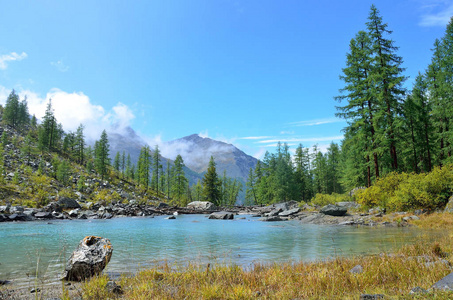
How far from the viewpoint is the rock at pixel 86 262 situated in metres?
Answer: 7.31

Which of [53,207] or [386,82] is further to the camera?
[53,207]

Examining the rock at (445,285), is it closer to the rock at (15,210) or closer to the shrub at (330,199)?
the shrub at (330,199)

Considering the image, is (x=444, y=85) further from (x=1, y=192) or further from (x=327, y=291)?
(x=1, y=192)

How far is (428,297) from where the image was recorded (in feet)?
12.6

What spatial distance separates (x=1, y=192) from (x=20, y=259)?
41.2m

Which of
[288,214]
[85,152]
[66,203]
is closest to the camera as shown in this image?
[288,214]

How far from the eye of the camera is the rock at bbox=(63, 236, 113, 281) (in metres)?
7.31

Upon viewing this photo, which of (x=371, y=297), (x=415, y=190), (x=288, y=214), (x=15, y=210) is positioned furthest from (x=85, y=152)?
(x=371, y=297)

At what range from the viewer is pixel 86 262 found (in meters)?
7.35

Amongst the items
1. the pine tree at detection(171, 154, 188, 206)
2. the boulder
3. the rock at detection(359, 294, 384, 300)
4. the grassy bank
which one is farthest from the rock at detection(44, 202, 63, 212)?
the pine tree at detection(171, 154, 188, 206)

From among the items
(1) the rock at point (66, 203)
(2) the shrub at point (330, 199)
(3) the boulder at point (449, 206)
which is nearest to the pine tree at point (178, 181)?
(1) the rock at point (66, 203)

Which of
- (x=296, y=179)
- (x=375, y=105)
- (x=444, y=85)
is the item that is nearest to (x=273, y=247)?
(x=375, y=105)

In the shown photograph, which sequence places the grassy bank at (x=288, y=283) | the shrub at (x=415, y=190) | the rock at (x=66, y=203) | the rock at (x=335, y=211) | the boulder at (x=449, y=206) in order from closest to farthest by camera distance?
the grassy bank at (x=288, y=283) → the boulder at (x=449, y=206) → the shrub at (x=415, y=190) → the rock at (x=335, y=211) → the rock at (x=66, y=203)

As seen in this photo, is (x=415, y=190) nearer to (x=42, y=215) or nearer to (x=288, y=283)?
(x=288, y=283)
